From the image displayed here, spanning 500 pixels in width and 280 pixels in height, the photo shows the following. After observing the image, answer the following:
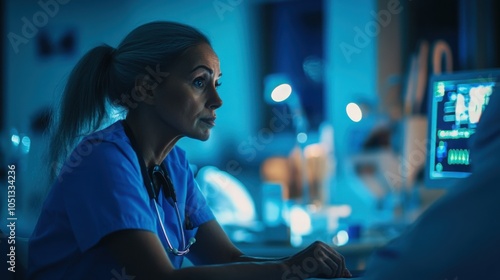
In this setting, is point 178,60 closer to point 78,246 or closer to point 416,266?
point 78,246

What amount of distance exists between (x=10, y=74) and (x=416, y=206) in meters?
3.87

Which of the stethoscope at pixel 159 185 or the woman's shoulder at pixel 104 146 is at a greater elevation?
the woman's shoulder at pixel 104 146

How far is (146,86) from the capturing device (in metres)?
1.22

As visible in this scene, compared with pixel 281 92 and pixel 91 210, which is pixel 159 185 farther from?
pixel 281 92

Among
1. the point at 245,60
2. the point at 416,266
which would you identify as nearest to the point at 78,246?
the point at 416,266

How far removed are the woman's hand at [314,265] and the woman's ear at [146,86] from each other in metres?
0.40

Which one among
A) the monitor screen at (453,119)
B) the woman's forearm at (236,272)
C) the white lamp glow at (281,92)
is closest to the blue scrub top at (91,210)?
the woman's forearm at (236,272)

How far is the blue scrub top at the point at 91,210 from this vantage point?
41.3 inches

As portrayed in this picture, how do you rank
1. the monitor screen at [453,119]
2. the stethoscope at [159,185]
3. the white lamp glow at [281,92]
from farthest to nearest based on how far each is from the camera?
the white lamp glow at [281,92] → the monitor screen at [453,119] → the stethoscope at [159,185]

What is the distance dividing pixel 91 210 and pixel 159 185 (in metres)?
0.24

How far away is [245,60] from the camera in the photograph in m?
5.42

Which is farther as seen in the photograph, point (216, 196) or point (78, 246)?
point (216, 196)

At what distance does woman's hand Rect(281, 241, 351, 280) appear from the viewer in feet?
3.48

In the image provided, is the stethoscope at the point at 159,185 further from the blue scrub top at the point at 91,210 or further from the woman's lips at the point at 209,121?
the woman's lips at the point at 209,121
